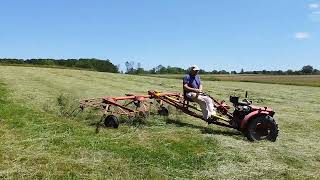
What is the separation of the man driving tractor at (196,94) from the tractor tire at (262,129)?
148cm

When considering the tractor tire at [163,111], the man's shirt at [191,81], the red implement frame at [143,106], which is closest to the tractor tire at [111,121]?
the red implement frame at [143,106]

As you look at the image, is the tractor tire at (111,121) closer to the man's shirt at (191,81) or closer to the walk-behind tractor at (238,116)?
the walk-behind tractor at (238,116)

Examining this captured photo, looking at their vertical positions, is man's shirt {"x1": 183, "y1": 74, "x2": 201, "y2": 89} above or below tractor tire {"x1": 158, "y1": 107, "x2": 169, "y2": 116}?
above

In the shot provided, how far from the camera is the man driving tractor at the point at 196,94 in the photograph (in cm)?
1312

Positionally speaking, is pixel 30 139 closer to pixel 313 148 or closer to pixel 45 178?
pixel 45 178

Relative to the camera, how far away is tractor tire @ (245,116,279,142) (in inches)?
462

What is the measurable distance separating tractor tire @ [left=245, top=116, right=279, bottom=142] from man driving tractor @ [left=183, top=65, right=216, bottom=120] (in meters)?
1.48

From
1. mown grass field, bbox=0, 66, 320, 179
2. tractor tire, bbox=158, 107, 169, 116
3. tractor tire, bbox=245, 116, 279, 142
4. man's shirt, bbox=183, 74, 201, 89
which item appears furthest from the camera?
tractor tire, bbox=158, 107, 169, 116

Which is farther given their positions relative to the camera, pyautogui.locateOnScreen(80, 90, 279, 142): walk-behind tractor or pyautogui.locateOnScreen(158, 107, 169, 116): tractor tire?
pyautogui.locateOnScreen(158, 107, 169, 116): tractor tire

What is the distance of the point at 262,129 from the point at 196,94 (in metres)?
2.23

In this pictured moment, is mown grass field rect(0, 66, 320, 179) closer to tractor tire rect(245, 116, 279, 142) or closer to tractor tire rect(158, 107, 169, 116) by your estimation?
tractor tire rect(245, 116, 279, 142)

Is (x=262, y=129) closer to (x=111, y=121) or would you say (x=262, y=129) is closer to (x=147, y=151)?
(x=147, y=151)

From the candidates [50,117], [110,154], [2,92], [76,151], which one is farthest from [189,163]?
[2,92]

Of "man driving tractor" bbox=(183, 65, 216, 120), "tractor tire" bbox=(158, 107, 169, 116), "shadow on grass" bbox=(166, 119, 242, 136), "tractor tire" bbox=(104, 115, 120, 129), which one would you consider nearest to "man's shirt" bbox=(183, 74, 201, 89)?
"man driving tractor" bbox=(183, 65, 216, 120)
